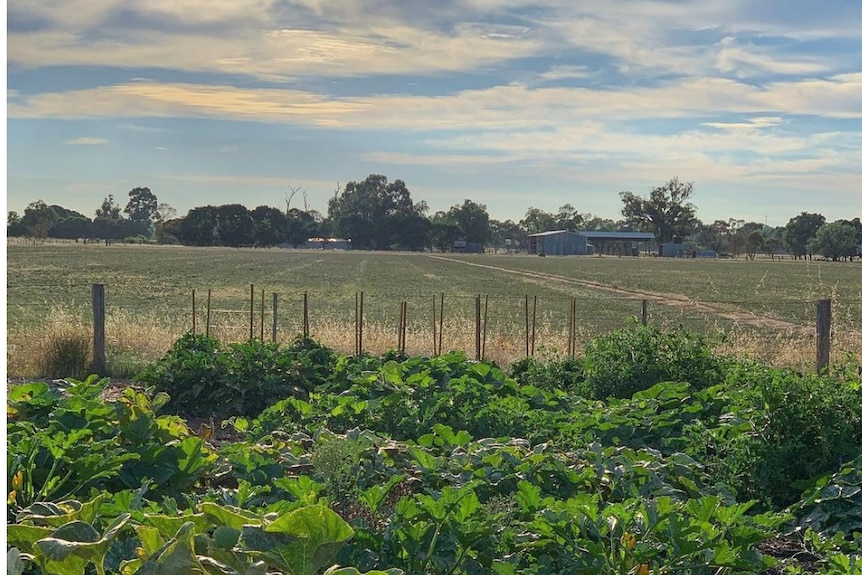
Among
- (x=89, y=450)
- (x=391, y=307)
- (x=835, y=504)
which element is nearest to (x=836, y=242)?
(x=391, y=307)

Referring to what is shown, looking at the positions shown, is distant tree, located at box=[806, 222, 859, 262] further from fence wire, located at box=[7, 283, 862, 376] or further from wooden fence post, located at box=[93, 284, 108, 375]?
wooden fence post, located at box=[93, 284, 108, 375]

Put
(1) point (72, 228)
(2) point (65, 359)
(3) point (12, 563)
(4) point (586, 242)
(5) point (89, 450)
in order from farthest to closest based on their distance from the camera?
(4) point (586, 242)
(1) point (72, 228)
(2) point (65, 359)
(5) point (89, 450)
(3) point (12, 563)

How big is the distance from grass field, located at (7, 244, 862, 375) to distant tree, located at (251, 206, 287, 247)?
150ft

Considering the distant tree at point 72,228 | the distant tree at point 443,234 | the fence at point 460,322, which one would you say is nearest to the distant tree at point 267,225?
the distant tree at point 72,228

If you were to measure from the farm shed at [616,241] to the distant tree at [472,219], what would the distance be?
13471 millimetres

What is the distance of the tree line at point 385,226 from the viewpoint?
344ft

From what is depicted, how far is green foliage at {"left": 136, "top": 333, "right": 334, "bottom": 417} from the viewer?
803 centimetres

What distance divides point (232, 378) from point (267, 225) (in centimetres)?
10082

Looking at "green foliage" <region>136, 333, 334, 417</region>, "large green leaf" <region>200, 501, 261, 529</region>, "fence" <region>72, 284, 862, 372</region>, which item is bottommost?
"fence" <region>72, 284, 862, 372</region>

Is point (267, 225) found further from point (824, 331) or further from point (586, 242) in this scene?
point (824, 331)

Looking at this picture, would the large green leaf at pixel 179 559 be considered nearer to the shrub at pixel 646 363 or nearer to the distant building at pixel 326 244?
the shrub at pixel 646 363

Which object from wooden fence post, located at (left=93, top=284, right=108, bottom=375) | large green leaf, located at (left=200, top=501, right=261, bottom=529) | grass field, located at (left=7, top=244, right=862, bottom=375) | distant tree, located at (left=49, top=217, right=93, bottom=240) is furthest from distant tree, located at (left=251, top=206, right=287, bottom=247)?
large green leaf, located at (left=200, top=501, right=261, bottom=529)

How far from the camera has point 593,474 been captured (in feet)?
13.8

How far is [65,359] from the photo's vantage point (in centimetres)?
1060
